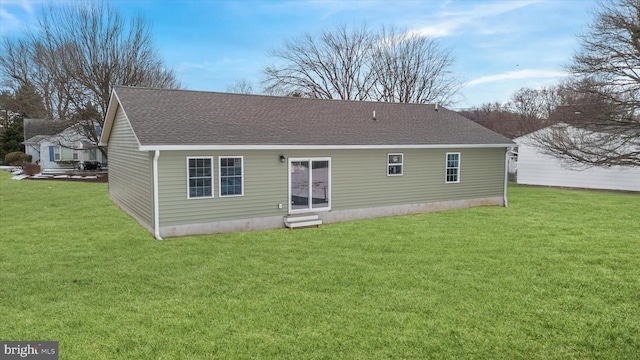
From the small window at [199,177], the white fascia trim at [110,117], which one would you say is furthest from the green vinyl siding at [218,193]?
the white fascia trim at [110,117]

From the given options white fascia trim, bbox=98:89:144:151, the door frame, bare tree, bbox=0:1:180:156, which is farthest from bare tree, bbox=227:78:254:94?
the door frame

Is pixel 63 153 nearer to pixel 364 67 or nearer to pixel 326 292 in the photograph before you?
pixel 364 67

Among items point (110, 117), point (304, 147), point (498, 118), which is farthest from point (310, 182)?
point (498, 118)

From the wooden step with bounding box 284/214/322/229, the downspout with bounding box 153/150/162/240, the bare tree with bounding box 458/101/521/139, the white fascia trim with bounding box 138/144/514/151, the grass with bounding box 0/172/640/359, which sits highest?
the bare tree with bounding box 458/101/521/139

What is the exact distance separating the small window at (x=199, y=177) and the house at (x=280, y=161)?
0.09 feet

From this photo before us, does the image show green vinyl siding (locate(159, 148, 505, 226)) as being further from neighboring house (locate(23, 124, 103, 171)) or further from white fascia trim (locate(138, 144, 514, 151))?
neighboring house (locate(23, 124, 103, 171))

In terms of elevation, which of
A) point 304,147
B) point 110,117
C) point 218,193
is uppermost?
point 110,117

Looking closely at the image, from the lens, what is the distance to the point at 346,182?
12.5 meters

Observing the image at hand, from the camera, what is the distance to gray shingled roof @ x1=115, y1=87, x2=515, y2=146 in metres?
10.6

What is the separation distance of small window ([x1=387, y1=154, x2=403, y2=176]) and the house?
0.03 m

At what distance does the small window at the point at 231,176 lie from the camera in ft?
34.4

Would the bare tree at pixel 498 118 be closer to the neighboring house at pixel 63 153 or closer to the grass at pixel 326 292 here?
the grass at pixel 326 292

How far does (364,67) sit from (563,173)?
17024 millimetres

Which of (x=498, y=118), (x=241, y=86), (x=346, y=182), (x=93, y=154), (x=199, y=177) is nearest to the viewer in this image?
(x=199, y=177)
